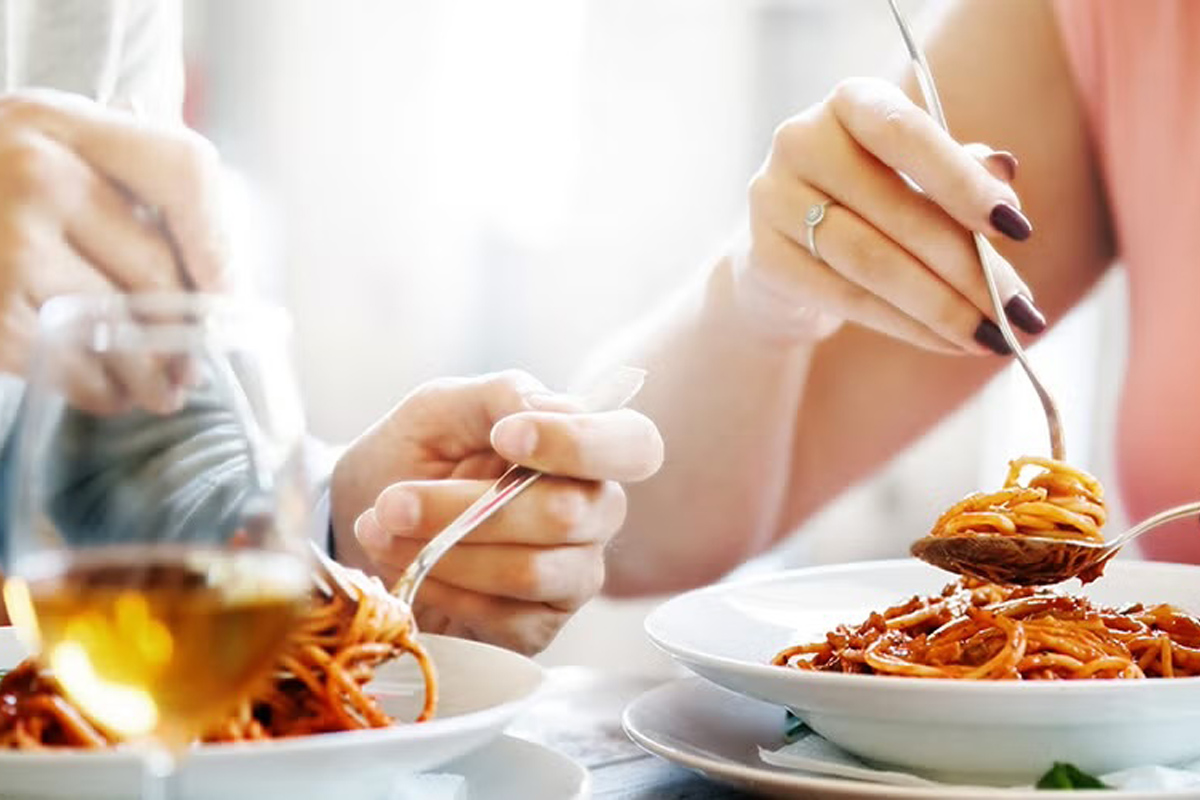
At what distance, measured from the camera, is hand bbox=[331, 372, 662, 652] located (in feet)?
3.31

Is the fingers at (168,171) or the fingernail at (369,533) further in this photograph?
the fingernail at (369,533)

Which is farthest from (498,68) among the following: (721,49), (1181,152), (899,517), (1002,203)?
(1002,203)

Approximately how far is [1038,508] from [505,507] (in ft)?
1.13

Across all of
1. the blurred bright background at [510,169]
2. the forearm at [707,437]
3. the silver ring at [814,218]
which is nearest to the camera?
the silver ring at [814,218]

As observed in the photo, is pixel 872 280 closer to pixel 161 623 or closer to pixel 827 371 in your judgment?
pixel 827 371

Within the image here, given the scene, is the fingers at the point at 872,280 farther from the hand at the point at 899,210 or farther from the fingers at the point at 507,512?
the fingers at the point at 507,512

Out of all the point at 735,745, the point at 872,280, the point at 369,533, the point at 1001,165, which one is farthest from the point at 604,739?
the point at 1001,165

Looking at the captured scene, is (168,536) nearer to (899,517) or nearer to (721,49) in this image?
(721,49)

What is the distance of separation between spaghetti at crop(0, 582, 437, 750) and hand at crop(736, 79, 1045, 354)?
459 mm

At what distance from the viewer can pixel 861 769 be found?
0.76 meters

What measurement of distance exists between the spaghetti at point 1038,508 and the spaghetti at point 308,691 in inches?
13.6

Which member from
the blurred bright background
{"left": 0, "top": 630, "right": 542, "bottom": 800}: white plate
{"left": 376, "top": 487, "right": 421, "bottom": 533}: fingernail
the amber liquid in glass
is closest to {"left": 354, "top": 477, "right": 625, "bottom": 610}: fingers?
{"left": 376, "top": 487, "right": 421, "bottom": 533}: fingernail

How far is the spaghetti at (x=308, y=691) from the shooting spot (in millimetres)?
644

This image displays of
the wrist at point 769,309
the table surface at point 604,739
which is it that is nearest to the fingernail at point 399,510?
the table surface at point 604,739
